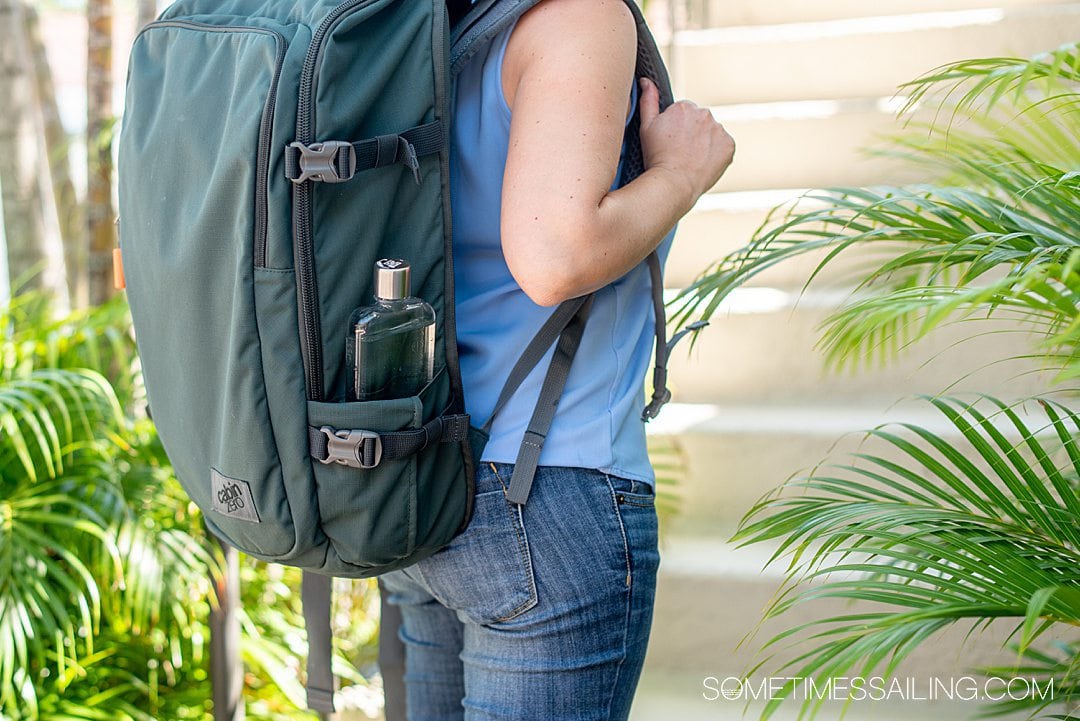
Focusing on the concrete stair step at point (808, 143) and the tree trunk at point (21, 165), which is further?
the concrete stair step at point (808, 143)

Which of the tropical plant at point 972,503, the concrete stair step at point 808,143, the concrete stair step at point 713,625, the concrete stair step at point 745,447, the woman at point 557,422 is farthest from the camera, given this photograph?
the concrete stair step at point 808,143

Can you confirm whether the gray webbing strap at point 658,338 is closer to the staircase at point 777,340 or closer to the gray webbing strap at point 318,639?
the gray webbing strap at point 318,639

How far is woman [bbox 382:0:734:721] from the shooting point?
954mm

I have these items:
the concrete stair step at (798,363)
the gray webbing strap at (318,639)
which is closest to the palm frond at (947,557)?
the gray webbing strap at (318,639)

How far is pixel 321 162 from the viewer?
2.90ft

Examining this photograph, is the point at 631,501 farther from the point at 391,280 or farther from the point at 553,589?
the point at 391,280

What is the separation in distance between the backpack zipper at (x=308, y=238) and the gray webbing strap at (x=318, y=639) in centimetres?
51

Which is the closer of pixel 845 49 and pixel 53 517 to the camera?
pixel 53 517

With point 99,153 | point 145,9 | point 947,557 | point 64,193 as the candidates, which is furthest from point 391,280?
point 64,193

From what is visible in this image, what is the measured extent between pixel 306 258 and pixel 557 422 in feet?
0.98

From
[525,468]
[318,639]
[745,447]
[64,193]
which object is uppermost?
[525,468]

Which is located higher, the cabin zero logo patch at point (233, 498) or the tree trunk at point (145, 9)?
the tree trunk at point (145, 9)

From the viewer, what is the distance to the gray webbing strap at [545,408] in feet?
3.39

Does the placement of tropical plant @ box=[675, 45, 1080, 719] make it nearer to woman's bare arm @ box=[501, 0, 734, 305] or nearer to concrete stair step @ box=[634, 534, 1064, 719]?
woman's bare arm @ box=[501, 0, 734, 305]
